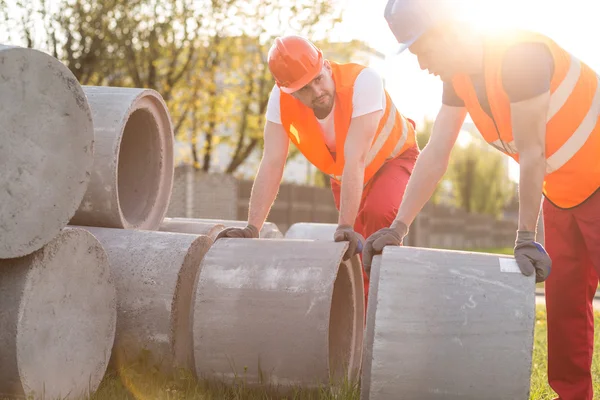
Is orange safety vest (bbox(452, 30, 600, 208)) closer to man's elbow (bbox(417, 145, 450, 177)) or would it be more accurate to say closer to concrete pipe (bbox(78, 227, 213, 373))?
man's elbow (bbox(417, 145, 450, 177))

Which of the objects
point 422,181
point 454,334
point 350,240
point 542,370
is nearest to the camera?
point 454,334

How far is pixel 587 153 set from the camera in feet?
12.6

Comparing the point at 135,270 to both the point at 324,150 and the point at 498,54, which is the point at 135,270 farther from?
the point at 498,54

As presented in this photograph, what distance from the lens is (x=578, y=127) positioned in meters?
3.81

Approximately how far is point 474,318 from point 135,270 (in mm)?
1818

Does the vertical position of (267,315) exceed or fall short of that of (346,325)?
it exceeds it

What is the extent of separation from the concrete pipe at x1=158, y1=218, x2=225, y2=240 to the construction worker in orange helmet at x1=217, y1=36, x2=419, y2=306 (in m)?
0.53

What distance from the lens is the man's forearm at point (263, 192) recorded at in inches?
189

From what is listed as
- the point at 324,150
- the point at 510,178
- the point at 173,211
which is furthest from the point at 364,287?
the point at 510,178

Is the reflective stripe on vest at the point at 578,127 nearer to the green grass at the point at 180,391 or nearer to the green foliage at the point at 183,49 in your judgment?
the green grass at the point at 180,391

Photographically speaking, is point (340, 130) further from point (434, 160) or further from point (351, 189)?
point (434, 160)

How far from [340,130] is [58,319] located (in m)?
1.95

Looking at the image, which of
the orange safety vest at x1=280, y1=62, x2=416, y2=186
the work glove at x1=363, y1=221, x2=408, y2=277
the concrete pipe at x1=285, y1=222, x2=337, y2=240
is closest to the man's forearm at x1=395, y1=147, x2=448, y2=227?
the work glove at x1=363, y1=221, x2=408, y2=277

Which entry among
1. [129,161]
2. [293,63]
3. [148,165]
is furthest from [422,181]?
[129,161]
